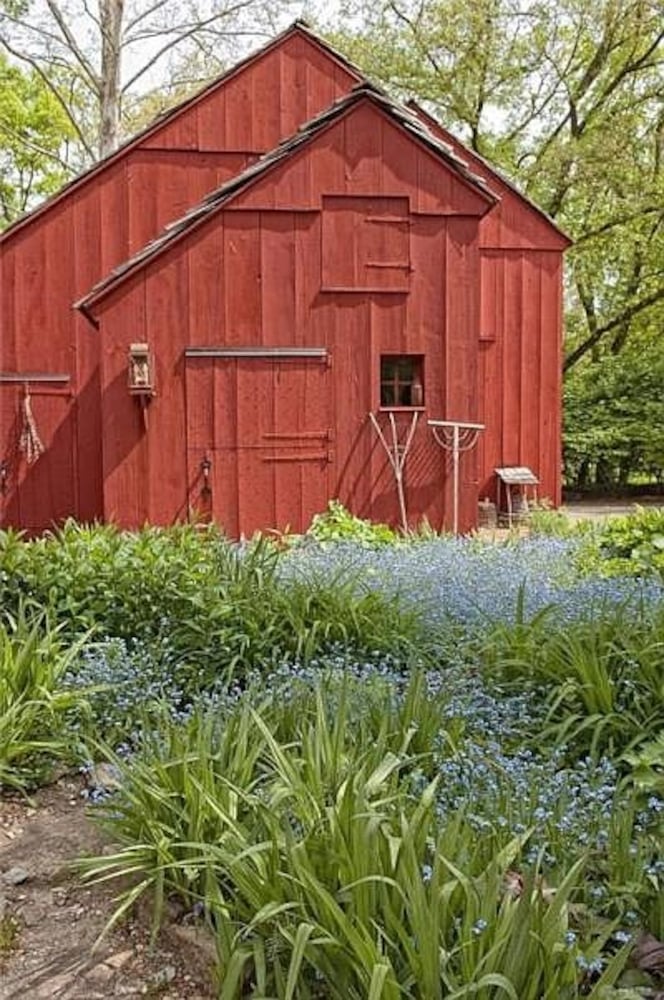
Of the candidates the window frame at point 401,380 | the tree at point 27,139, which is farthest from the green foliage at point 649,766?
the tree at point 27,139

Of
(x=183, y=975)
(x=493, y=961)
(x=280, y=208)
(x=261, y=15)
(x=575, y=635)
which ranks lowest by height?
(x=183, y=975)

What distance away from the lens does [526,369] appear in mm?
10641

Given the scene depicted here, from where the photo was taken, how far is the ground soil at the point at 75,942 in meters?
1.93

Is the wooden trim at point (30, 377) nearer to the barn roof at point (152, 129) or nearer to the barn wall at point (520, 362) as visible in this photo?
the barn roof at point (152, 129)

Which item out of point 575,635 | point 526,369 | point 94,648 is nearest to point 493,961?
point 575,635

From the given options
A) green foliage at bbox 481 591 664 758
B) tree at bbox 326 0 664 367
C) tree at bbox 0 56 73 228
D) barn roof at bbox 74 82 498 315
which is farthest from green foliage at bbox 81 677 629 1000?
tree at bbox 0 56 73 228

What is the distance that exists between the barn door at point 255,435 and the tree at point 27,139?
13.0 metres

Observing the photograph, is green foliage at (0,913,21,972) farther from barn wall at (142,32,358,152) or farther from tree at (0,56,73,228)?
tree at (0,56,73,228)

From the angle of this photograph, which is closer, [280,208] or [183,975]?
[183,975]

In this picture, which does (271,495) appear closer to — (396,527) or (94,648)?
(396,527)

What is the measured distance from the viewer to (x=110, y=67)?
13.4m

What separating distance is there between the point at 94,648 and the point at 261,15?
44.0ft

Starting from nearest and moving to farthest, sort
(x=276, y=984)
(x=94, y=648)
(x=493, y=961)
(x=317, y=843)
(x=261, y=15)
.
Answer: (x=493, y=961) → (x=276, y=984) → (x=317, y=843) → (x=94, y=648) → (x=261, y=15)

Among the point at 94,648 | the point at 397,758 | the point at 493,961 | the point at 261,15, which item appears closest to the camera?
the point at 493,961
